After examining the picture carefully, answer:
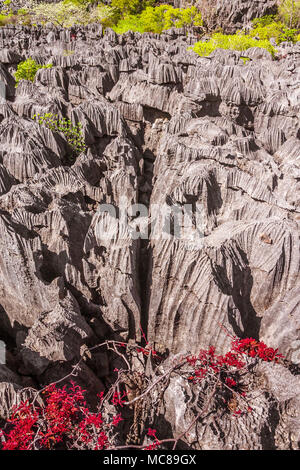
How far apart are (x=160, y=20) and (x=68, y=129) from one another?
32.7 m

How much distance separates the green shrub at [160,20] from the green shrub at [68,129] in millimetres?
28072

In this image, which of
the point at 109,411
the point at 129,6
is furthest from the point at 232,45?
the point at 109,411

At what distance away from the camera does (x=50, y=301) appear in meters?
6.44

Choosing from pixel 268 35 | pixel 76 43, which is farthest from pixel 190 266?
pixel 268 35

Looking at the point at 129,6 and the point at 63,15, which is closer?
the point at 63,15

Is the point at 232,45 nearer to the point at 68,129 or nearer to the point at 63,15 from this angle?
the point at 68,129

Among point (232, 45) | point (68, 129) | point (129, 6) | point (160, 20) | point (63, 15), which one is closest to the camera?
point (68, 129)

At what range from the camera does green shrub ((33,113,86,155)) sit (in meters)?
11.6

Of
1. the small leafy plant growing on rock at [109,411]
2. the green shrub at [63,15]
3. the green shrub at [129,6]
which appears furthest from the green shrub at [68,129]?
the green shrub at [129,6]

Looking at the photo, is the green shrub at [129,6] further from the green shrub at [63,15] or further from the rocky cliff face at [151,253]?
the rocky cliff face at [151,253]

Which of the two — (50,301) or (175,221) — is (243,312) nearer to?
(175,221)

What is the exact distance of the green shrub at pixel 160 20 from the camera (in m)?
34.2

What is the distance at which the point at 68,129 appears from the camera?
11555 millimetres

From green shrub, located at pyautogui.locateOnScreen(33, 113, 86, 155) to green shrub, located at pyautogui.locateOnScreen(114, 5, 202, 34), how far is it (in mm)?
28072
